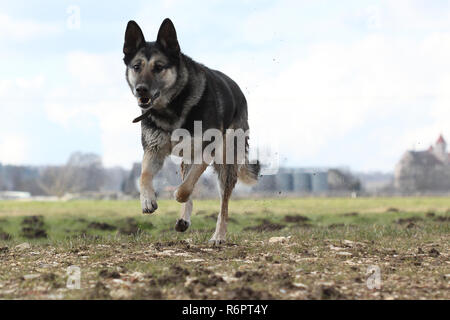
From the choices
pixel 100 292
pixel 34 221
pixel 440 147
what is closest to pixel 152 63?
pixel 100 292

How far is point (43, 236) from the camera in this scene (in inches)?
814

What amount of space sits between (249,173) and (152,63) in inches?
169

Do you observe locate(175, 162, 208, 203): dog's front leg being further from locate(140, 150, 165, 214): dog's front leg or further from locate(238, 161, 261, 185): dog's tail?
locate(238, 161, 261, 185): dog's tail

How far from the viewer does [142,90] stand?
8.52 m

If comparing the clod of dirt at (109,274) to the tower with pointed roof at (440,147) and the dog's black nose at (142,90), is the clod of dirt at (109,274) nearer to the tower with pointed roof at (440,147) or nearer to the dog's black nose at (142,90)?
the dog's black nose at (142,90)

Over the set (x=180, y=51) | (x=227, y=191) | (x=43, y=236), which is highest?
(x=180, y=51)

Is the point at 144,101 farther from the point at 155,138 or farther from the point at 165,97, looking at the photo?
the point at 155,138

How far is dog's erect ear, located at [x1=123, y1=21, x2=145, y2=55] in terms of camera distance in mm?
9016

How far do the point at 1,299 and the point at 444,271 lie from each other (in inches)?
224

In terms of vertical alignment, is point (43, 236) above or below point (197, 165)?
below

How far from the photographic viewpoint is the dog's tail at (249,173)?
1220cm
